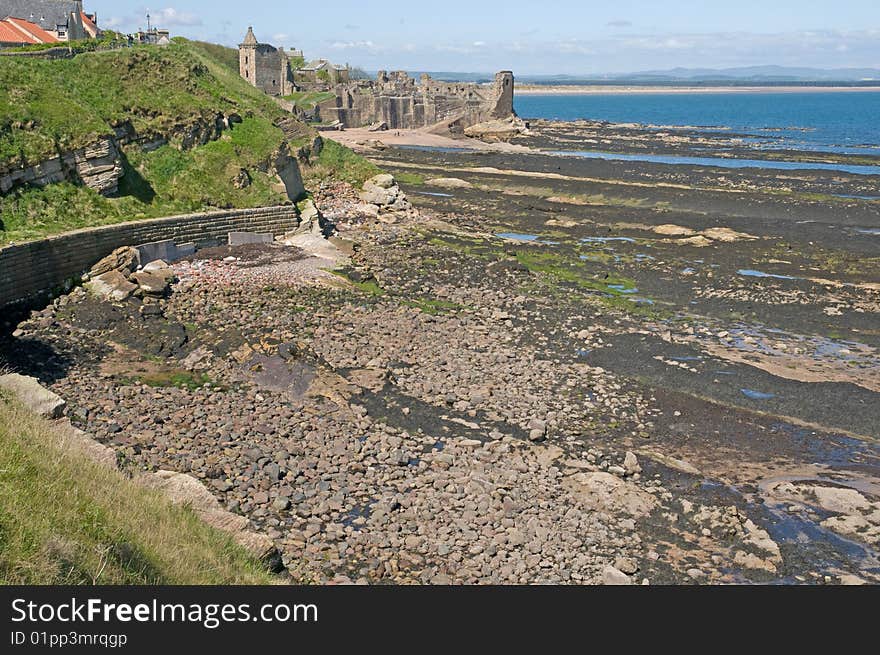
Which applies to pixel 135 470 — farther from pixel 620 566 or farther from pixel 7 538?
pixel 620 566

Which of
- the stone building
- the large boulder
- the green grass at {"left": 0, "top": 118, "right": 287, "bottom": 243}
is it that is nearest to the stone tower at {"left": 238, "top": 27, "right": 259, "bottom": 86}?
the stone building

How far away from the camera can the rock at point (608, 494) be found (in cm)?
1437

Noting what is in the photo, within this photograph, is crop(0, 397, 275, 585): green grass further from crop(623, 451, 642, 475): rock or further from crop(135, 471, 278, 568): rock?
crop(623, 451, 642, 475): rock

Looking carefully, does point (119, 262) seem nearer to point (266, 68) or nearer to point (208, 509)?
point (208, 509)

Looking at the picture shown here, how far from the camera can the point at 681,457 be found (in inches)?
652

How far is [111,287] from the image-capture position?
2378 cm

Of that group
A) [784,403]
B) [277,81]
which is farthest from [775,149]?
[784,403]

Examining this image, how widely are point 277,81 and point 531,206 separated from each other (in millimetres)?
47798

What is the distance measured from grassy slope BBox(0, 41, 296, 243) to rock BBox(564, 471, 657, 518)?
56.3 ft

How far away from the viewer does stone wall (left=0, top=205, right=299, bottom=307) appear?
22.4 metres

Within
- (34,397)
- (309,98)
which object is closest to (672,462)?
(34,397)

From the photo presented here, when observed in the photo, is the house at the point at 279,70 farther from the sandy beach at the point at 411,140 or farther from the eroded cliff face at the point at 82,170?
the eroded cliff face at the point at 82,170

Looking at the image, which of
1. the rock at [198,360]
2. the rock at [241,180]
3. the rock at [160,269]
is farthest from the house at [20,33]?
the rock at [198,360]

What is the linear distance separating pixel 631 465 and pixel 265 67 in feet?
240
